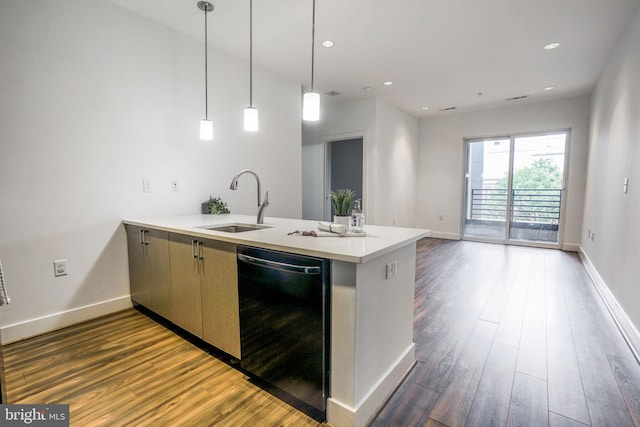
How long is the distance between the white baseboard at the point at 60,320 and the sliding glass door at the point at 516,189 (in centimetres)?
615

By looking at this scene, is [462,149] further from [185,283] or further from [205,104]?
[185,283]

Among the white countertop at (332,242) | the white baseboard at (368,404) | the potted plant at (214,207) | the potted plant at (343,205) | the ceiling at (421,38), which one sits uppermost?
the ceiling at (421,38)

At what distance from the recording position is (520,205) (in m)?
5.79

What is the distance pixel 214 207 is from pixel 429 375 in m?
2.41

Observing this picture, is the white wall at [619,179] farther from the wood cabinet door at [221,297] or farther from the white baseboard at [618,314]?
the wood cabinet door at [221,297]

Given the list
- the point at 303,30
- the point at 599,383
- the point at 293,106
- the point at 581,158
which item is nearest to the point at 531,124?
the point at 581,158

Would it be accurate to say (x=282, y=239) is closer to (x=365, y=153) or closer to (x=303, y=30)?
(x=303, y=30)

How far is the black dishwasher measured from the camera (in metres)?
1.40

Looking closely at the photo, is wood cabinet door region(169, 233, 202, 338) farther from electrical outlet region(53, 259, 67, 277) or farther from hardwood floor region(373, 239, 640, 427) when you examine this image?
hardwood floor region(373, 239, 640, 427)

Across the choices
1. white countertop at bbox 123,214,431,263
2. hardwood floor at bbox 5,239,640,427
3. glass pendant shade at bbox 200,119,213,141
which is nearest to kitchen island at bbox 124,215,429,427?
white countertop at bbox 123,214,431,263

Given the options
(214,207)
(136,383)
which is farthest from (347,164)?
(136,383)

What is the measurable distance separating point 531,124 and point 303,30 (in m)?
4.77

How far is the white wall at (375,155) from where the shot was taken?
17.3ft

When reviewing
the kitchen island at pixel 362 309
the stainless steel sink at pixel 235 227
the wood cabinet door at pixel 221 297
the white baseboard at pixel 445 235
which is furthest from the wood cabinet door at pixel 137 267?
the white baseboard at pixel 445 235
